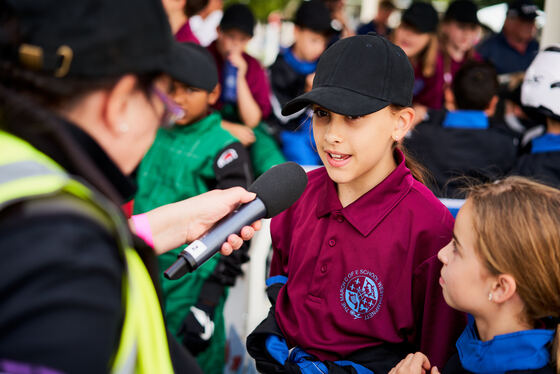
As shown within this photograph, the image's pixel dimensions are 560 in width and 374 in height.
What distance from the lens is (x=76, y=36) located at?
1.02 m

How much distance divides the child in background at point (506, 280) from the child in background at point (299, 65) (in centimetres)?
309

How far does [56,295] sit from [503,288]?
1357 millimetres

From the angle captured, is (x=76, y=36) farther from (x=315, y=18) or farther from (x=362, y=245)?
(x=315, y=18)

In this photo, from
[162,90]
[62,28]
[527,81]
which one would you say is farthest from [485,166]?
[62,28]

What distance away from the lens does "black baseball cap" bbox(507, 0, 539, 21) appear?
6.27m

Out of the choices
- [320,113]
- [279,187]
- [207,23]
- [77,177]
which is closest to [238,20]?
[207,23]

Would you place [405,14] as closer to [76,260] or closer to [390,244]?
[390,244]

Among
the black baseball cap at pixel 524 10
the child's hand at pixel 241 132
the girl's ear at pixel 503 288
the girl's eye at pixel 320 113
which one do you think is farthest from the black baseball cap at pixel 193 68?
the black baseball cap at pixel 524 10

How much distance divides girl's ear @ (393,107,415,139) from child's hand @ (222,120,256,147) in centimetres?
234

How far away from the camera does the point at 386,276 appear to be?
1.98m

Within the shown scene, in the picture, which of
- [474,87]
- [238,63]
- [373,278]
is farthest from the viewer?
[238,63]

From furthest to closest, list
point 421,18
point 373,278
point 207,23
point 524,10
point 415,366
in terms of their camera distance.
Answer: point 524,10, point 207,23, point 421,18, point 373,278, point 415,366

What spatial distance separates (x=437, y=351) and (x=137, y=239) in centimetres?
117

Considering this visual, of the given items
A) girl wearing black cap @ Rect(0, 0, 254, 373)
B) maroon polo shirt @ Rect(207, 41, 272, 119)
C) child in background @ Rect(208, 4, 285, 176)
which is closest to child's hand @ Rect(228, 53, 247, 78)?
child in background @ Rect(208, 4, 285, 176)
